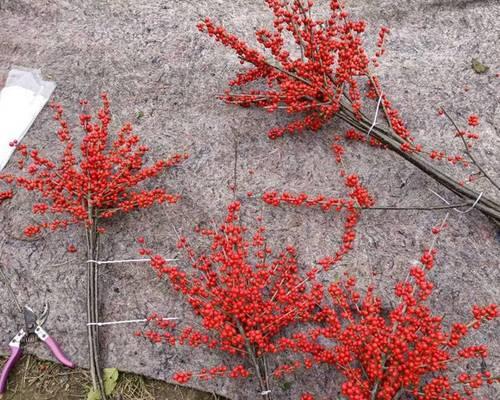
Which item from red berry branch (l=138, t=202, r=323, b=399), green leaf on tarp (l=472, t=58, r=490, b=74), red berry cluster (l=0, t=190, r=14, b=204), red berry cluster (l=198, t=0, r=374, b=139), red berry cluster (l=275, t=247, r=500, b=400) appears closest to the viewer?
red berry cluster (l=275, t=247, r=500, b=400)

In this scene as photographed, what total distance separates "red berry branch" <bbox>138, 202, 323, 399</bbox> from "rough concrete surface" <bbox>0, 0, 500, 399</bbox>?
0.42 feet

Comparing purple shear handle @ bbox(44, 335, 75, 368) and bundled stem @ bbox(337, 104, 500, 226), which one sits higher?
bundled stem @ bbox(337, 104, 500, 226)

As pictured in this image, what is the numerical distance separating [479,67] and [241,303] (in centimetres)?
199

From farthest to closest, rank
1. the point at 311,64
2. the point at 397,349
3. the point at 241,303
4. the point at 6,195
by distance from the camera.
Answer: the point at 6,195 < the point at 311,64 < the point at 241,303 < the point at 397,349

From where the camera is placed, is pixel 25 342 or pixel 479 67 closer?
pixel 25 342

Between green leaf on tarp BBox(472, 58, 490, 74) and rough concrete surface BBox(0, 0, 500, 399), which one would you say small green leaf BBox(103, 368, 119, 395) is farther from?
green leaf on tarp BBox(472, 58, 490, 74)

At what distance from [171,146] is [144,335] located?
105 cm

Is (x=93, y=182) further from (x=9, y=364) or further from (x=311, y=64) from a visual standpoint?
(x=311, y=64)

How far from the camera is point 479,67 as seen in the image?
2979mm

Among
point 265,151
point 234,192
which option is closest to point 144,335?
point 234,192

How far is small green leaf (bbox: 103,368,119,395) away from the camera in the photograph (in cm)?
259

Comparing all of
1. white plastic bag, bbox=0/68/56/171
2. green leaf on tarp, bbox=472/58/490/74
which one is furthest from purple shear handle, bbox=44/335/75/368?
green leaf on tarp, bbox=472/58/490/74

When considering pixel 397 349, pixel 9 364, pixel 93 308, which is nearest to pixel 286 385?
pixel 397 349

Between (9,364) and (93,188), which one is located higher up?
(93,188)
